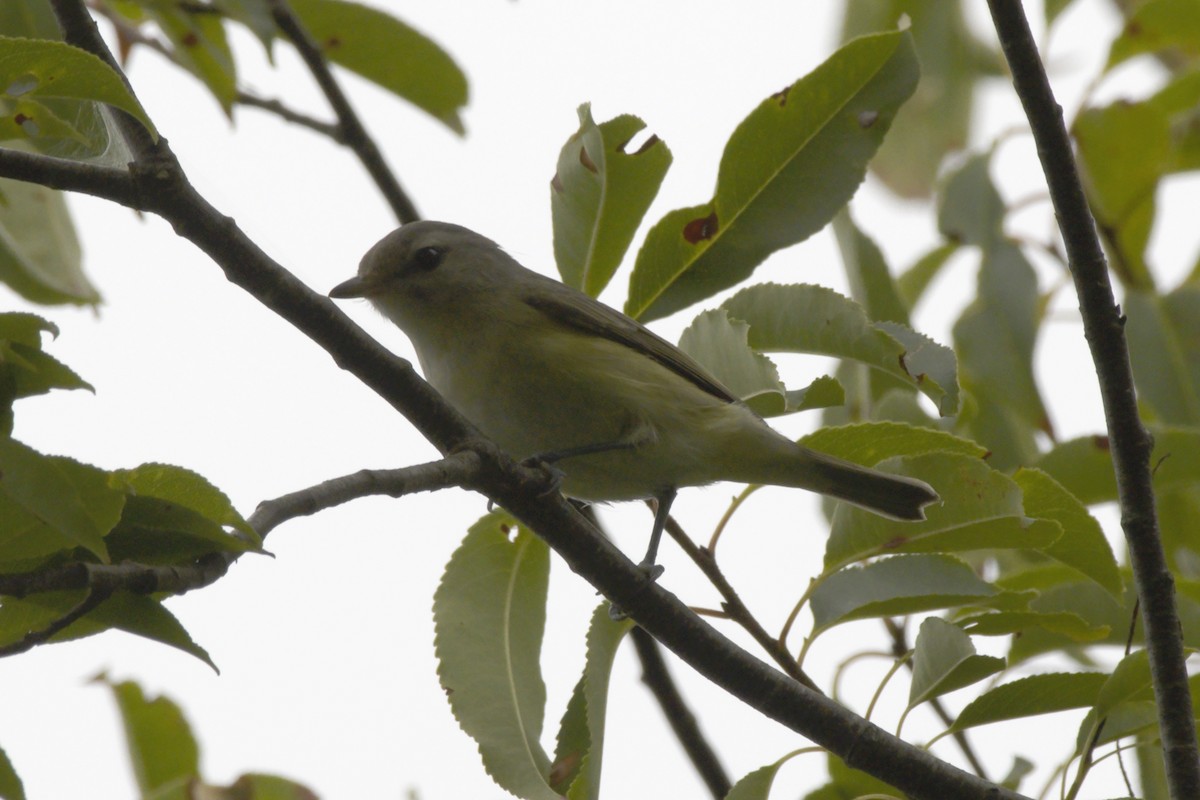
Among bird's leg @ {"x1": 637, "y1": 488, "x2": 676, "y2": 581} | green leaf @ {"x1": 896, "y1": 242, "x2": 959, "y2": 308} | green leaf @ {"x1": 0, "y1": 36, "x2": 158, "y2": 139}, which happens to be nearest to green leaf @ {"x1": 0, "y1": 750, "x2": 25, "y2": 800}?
green leaf @ {"x1": 0, "y1": 36, "x2": 158, "y2": 139}

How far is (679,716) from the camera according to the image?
397cm

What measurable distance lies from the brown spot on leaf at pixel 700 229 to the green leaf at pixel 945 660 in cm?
117

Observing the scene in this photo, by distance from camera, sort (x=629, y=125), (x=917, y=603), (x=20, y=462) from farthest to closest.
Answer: (x=629, y=125) < (x=917, y=603) < (x=20, y=462)

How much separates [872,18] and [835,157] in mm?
1644

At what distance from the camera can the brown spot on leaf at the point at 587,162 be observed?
351 centimetres

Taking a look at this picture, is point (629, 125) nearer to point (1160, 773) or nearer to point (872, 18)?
point (872, 18)

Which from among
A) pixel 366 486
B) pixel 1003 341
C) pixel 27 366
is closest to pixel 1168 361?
pixel 1003 341

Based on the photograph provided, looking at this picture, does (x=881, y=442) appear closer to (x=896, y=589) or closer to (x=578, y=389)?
(x=896, y=589)

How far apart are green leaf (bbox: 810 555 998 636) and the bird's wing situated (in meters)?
1.07

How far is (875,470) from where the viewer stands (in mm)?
3359

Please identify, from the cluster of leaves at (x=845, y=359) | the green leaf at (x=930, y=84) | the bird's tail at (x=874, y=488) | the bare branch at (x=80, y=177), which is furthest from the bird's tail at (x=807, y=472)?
the bare branch at (x=80, y=177)

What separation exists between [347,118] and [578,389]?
1.30 metres

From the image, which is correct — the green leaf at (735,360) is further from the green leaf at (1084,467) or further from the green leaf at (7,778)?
the green leaf at (7,778)

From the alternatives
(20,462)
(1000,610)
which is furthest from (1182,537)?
(20,462)
